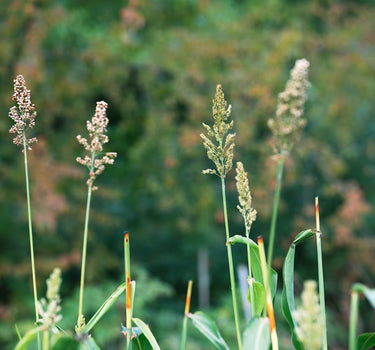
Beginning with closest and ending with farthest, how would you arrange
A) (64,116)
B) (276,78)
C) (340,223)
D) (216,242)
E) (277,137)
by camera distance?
1. (277,137)
2. (276,78)
3. (64,116)
4. (340,223)
5. (216,242)

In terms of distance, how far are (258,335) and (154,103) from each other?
480 cm

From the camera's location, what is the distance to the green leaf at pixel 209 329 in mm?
847

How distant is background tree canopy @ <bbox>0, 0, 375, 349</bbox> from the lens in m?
4.68

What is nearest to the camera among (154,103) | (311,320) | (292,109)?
(311,320)

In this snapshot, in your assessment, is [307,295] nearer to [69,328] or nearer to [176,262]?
[69,328]

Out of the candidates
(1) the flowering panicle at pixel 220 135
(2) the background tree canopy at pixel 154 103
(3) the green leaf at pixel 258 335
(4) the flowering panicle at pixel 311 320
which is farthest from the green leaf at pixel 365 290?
(2) the background tree canopy at pixel 154 103

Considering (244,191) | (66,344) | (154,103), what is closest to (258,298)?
(244,191)

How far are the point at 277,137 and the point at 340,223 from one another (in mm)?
5831

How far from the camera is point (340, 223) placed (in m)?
6.28

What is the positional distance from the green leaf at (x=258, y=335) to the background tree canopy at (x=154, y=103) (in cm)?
385

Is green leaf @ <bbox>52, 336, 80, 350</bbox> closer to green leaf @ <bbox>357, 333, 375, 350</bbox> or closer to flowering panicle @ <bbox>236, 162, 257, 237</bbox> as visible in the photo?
flowering panicle @ <bbox>236, 162, 257, 237</bbox>

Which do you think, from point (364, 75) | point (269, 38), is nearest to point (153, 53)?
point (269, 38)

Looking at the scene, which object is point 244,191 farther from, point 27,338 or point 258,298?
point 27,338

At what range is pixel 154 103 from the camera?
544 centimetres
